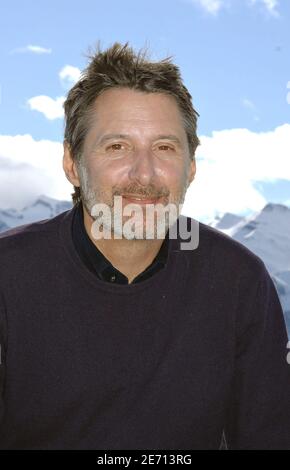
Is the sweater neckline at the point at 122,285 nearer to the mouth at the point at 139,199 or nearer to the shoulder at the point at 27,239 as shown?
the shoulder at the point at 27,239

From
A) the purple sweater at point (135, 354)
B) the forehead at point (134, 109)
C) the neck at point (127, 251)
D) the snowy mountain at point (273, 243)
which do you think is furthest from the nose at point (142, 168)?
the snowy mountain at point (273, 243)

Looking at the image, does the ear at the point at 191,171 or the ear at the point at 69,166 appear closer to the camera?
the ear at the point at 191,171

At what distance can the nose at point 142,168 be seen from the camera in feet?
10.3

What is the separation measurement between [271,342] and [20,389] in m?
1.29

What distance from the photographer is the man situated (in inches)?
116

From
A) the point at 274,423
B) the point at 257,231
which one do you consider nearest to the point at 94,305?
the point at 274,423

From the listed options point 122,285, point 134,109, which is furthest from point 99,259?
point 134,109

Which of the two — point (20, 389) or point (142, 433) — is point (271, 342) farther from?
point (20, 389)

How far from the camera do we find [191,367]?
3.09 metres

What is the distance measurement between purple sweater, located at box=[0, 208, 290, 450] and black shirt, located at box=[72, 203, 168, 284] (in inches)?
2.2

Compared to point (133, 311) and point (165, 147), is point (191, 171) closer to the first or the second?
point (165, 147)

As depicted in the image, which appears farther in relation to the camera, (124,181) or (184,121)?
(184,121)

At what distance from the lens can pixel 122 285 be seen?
10.0 feet
